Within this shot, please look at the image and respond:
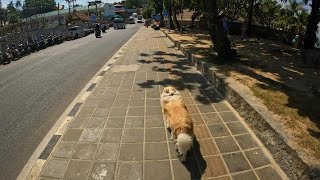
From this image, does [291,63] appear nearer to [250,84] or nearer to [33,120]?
[250,84]

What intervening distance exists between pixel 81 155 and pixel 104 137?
0.72 meters

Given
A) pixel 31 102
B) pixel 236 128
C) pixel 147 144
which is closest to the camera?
pixel 147 144

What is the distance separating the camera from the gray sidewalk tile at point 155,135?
5.65m

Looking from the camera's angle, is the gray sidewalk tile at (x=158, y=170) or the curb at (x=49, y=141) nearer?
the gray sidewalk tile at (x=158, y=170)

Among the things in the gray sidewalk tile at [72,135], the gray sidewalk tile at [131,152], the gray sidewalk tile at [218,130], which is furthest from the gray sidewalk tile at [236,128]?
the gray sidewalk tile at [72,135]

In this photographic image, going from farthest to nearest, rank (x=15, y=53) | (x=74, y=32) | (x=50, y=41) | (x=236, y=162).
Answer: (x=74, y=32) → (x=50, y=41) → (x=15, y=53) → (x=236, y=162)

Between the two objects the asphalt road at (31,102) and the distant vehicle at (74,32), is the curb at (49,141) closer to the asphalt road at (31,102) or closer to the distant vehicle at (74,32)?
the asphalt road at (31,102)

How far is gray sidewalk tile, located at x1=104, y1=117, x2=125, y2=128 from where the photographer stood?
248 inches

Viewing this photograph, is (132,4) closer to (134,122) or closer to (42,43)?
(42,43)

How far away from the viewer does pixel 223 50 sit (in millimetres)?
11461

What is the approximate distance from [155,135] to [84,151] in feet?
4.56

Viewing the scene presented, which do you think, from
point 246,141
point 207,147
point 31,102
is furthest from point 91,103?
point 246,141

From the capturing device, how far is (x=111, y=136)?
5.81 m

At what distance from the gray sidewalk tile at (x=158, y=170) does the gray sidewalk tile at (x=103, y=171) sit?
54cm
